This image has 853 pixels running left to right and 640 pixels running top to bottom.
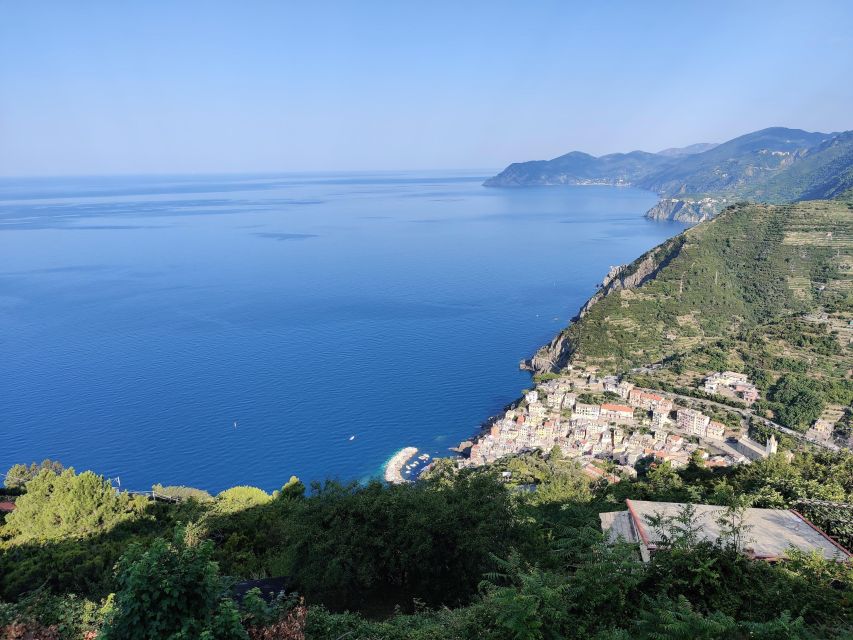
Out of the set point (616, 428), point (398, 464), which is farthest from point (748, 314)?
point (398, 464)

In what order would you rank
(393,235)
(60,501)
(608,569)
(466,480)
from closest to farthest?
(608,569), (466,480), (60,501), (393,235)

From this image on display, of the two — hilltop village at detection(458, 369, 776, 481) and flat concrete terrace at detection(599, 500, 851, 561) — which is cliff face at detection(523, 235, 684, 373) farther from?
flat concrete terrace at detection(599, 500, 851, 561)

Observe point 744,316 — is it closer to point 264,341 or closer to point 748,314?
point 748,314

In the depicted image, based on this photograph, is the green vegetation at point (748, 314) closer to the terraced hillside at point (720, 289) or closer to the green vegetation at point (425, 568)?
the terraced hillside at point (720, 289)

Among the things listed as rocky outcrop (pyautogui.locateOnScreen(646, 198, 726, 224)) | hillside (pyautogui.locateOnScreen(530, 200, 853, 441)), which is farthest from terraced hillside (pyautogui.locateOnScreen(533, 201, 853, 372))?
rocky outcrop (pyautogui.locateOnScreen(646, 198, 726, 224))

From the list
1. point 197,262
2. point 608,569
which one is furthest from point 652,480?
point 197,262

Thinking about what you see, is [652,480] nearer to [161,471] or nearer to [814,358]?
[161,471]
